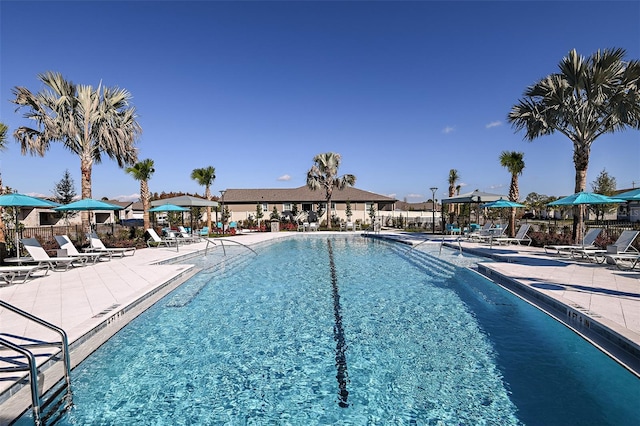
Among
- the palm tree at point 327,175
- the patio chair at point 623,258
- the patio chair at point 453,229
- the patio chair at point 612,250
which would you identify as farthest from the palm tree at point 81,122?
the patio chair at point 453,229

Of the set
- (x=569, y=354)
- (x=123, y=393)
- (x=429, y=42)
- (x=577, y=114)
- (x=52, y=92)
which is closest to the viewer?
(x=123, y=393)

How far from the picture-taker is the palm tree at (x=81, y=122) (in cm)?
1396

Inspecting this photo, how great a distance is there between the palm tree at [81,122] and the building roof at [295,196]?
75.8ft

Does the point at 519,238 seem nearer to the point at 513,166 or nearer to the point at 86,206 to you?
the point at 513,166

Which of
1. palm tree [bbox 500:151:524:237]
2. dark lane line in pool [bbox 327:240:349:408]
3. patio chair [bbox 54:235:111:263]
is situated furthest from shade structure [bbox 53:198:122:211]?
palm tree [bbox 500:151:524:237]

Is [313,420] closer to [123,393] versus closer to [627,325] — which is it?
[123,393]

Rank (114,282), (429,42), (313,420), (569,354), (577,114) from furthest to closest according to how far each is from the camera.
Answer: (429,42) → (577,114) → (114,282) → (569,354) → (313,420)

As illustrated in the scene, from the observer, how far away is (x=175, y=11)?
45.9 ft

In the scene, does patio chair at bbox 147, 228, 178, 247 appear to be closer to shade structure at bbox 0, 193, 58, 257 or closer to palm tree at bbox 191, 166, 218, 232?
shade structure at bbox 0, 193, 58, 257

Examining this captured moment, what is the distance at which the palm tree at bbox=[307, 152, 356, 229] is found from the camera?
3048cm

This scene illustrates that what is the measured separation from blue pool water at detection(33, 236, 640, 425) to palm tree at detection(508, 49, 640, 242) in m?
9.80

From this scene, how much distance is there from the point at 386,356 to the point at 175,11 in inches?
621

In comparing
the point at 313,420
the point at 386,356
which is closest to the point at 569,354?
the point at 386,356

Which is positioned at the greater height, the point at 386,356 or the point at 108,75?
the point at 108,75
